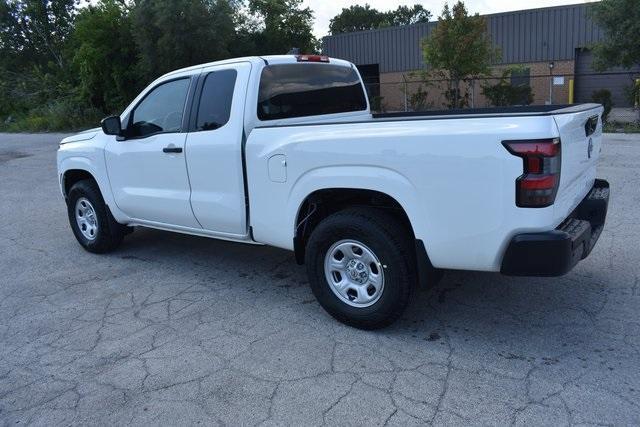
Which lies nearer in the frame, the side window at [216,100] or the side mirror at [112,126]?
the side window at [216,100]

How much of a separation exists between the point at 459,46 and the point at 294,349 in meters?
20.0

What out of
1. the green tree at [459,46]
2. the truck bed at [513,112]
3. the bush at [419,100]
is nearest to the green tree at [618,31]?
the green tree at [459,46]

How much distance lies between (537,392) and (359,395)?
986 mm

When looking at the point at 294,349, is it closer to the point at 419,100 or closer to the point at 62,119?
the point at 419,100

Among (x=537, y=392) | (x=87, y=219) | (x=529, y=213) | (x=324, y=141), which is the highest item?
(x=324, y=141)

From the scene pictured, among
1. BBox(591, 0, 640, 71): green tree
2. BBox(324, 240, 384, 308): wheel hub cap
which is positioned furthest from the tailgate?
BBox(591, 0, 640, 71): green tree

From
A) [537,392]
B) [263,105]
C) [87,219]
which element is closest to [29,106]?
[87,219]

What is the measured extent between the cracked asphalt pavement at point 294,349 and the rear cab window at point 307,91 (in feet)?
4.97

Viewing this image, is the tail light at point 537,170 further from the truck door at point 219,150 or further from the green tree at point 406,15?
the green tree at point 406,15

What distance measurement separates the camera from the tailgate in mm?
3346

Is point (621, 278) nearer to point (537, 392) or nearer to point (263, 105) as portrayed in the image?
point (537, 392)

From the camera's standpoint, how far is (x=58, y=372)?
12.1 ft

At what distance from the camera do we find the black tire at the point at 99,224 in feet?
19.8

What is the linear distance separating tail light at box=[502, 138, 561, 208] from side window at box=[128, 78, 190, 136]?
306cm
